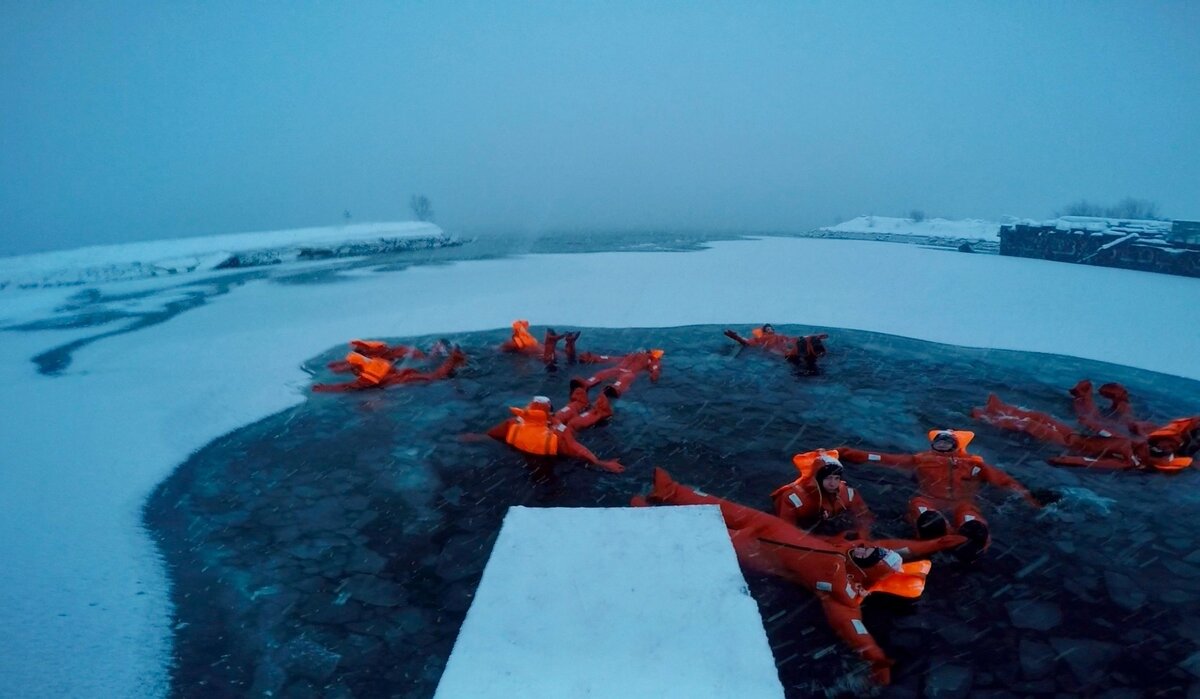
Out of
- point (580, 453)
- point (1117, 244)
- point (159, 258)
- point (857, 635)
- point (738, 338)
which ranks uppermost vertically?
point (159, 258)

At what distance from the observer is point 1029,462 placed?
5.24 meters

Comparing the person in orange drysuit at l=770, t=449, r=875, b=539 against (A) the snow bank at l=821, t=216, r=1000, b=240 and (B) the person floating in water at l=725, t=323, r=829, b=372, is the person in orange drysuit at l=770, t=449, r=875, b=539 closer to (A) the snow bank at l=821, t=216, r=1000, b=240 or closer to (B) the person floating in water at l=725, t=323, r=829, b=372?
(B) the person floating in water at l=725, t=323, r=829, b=372

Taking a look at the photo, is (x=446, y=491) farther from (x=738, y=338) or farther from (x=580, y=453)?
(x=738, y=338)

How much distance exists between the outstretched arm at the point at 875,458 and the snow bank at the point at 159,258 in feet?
83.5

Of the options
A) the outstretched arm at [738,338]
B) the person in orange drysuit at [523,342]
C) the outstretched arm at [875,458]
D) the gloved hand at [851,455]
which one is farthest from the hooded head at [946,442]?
the person in orange drysuit at [523,342]

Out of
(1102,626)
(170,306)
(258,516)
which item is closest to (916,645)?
Result: (1102,626)

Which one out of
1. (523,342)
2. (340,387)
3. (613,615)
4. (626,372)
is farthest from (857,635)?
(523,342)

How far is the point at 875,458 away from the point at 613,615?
4.29 m

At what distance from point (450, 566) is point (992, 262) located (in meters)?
21.7

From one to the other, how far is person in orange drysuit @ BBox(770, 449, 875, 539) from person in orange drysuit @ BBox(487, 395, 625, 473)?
1606 mm

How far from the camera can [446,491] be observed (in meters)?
4.88

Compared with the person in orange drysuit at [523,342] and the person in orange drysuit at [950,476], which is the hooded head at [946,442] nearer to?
the person in orange drysuit at [950,476]

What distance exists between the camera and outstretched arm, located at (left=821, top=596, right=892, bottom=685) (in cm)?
292

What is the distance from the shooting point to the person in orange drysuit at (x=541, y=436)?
536 centimetres
